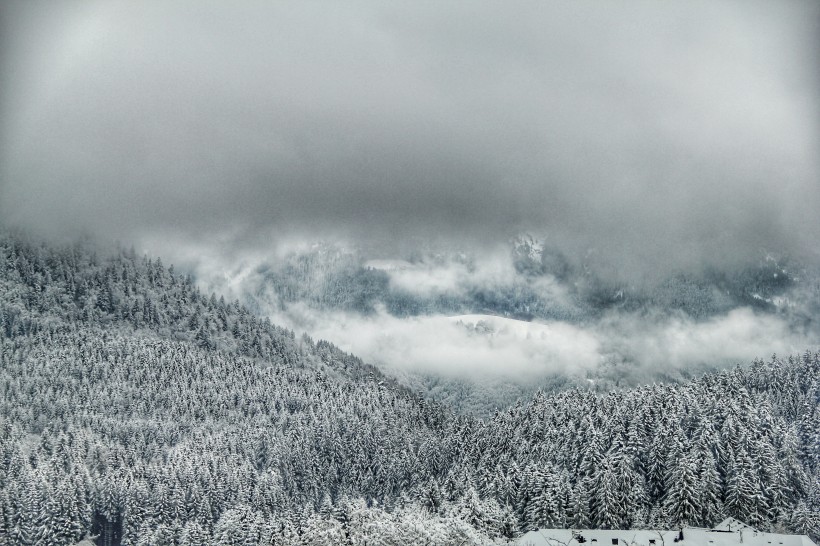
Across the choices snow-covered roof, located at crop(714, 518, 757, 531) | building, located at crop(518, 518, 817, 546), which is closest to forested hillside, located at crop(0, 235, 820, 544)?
snow-covered roof, located at crop(714, 518, 757, 531)

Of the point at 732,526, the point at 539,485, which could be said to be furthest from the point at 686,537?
the point at 539,485

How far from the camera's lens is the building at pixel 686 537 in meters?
104

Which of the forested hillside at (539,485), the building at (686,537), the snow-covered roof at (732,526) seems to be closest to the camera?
the building at (686,537)

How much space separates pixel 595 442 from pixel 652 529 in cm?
3127

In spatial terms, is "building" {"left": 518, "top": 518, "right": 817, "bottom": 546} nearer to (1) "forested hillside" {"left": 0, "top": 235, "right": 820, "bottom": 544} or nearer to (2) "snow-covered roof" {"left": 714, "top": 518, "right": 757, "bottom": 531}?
(2) "snow-covered roof" {"left": 714, "top": 518, "right": 757, "bottom": 531}

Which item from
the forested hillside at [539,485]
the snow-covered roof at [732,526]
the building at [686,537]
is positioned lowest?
the building at [686,537]

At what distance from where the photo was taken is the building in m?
104

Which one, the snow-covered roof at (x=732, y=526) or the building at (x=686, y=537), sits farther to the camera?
the snow-covered roof at (x=732, y=526)

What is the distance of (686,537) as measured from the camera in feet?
355

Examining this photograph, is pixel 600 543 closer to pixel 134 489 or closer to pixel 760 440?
pixel 760 440

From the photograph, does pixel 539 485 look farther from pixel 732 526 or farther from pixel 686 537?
pixel 686 537

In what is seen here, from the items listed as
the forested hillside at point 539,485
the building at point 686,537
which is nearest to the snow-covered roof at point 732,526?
the building at point 686,537

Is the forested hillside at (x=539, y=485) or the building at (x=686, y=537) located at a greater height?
the forested hillside at (x=539, y=485)

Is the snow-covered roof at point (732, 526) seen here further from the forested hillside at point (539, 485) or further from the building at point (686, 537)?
the forested hillside at point (539, 485)
